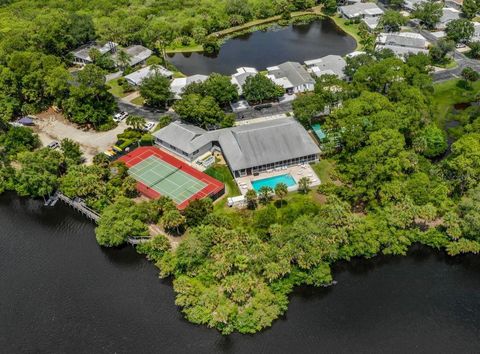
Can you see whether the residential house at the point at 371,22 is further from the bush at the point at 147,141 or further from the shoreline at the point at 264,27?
the bush at the point at 147,141

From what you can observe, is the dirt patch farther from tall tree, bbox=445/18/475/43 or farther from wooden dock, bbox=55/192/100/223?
tall tree, bbox=445/18/475/43

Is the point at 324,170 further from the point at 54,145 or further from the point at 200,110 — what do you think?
the point at 54,145

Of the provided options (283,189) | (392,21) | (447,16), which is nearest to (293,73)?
(392,21)

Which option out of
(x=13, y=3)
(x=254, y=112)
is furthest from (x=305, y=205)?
(x=13, y=3)

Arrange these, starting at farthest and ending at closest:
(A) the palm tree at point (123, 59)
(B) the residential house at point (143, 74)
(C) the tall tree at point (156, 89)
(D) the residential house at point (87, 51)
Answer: (D) the residential house at point (87, 51), (A) the palm tree at point (123, 59), (B) the residential house at point (143, 74), (C) the tall tree at point (156, 89)

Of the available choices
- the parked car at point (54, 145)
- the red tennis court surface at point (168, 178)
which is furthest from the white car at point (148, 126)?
the parked car at point (54, 145)

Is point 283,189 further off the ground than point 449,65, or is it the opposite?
point 283,189
